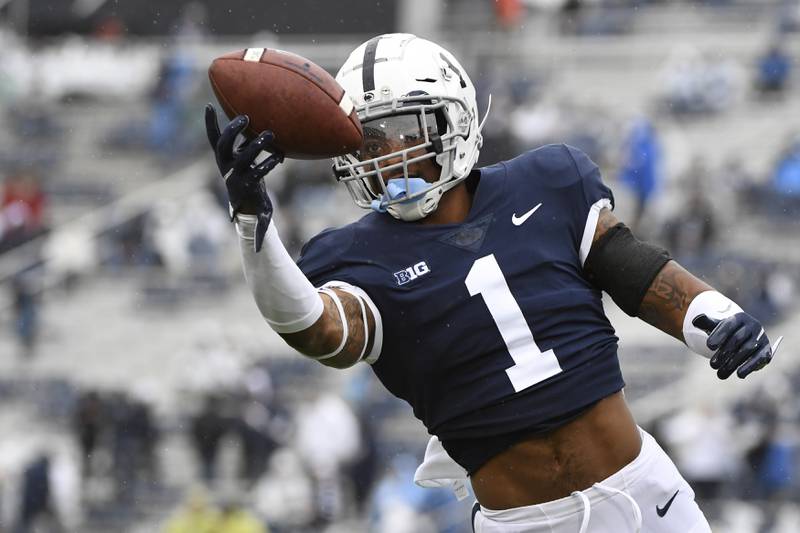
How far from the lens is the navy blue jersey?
3744 mm

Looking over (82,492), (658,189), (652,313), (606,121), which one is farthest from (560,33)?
(652,313)

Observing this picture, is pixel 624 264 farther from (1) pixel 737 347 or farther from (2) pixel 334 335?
(2) pixel 334 335

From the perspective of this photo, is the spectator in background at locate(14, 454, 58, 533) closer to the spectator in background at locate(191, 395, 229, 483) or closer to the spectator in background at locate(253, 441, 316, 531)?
the spectator in background at locate(191, 395, 229, 483)

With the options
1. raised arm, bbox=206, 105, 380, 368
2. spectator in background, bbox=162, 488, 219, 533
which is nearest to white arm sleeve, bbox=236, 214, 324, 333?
raised arm, bbox=206, 105, 380, 368

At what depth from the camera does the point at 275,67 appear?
3508mm

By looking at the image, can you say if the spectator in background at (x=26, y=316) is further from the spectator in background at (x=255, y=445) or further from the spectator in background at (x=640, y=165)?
the spectator in background at (x=640, y=165)

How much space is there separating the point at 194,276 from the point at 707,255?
498 cm

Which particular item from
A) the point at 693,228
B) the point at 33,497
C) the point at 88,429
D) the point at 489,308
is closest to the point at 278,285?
the point at 489,308

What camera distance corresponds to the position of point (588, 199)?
3.91 metres

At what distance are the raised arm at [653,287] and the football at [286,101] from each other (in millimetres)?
740

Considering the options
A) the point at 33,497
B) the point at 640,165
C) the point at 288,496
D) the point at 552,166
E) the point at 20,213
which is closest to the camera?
the point at 552,166

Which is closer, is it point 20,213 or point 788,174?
point 788,174

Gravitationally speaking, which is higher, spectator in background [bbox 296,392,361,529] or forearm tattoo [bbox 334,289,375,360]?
forearm tattoo [bbox 334,289,375,360]

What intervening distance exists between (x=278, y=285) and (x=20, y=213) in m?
13.2
